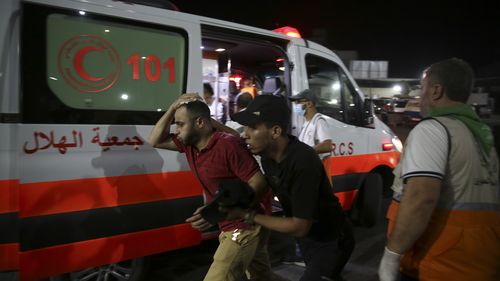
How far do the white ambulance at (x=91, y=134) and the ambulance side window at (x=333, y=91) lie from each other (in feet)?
4.42

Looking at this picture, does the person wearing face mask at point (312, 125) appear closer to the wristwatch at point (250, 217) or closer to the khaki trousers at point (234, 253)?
the khaki trousers at point (234, 253)

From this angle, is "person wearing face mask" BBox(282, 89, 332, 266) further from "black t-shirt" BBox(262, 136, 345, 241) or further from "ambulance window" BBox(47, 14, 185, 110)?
"black t-shirt" BBox(262, 136, 345, 241)

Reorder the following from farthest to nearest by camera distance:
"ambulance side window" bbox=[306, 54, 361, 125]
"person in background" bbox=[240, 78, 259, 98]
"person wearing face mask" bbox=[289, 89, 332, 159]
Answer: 1. "person in background" bbox=[240, 78, 259, 98]
2. "ambulance side window" bbox=[306, 54, 361, 125]
3. "person wearing face mask" bbox=[289, 89, 332, 159]

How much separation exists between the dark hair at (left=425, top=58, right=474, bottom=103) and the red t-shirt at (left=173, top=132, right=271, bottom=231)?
3.51ft

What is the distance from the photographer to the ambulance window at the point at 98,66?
2521 millimetres

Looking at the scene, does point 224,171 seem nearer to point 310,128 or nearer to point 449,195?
point 449,195

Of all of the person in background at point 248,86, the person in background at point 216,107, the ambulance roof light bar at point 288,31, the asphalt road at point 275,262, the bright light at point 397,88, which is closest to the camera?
the asphalt road at point 275,262

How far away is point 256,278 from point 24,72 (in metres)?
2.01

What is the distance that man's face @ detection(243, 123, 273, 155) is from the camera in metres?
2.03

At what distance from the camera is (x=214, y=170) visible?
2.31 m

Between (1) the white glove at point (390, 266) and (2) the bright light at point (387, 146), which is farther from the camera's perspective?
(2) the bright light at point (387, 146)

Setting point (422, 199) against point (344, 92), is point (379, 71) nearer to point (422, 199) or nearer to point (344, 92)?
point (344, 92)

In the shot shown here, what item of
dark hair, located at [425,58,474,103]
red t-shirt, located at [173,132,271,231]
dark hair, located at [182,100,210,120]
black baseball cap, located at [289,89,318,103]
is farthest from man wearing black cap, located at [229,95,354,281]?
black baseball cap, located at [289,89,318,103]

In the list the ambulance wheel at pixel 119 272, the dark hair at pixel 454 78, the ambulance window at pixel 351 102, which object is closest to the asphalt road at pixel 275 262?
Answer: the ambulance wheel at pixel 119 272
